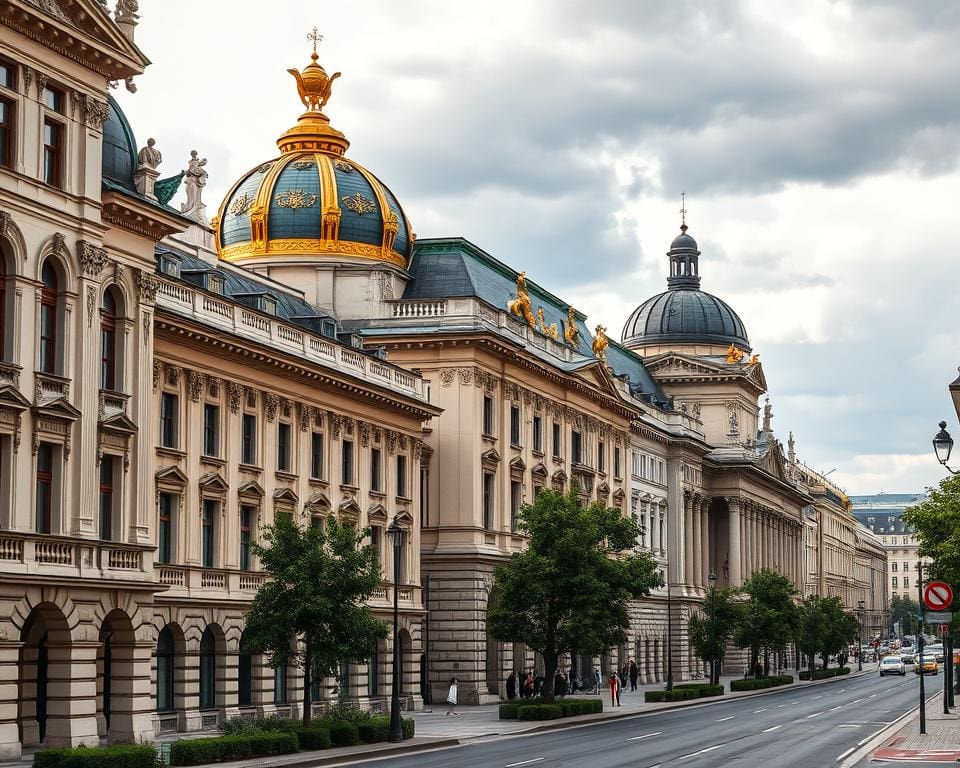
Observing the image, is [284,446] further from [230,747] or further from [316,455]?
[230,747]

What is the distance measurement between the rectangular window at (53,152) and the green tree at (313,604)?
12.8 m

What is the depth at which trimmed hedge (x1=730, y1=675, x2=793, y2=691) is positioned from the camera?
327 ft

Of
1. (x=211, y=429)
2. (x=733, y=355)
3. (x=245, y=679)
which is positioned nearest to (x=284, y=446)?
(x=211, y=429)

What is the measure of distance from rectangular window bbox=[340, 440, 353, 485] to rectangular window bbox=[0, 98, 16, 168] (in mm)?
29472

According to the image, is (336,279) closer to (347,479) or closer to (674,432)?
(347,479)

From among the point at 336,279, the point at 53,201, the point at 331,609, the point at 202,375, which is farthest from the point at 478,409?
the point at 53,201

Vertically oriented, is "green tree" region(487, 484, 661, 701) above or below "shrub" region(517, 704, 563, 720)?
above

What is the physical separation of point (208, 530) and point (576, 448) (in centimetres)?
4245

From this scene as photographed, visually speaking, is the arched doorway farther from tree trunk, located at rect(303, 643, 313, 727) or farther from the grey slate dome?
the grey slate dome

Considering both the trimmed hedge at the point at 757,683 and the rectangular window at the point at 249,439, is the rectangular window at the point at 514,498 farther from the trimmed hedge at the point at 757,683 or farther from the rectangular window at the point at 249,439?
the rectangular window at the point at 249,439

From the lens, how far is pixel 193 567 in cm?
5509

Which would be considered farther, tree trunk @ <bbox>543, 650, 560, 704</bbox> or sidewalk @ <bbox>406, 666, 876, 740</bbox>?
tree trunk @ <bbox>543, 650, 560, 704</bbox>

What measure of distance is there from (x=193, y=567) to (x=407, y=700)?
1773 cm

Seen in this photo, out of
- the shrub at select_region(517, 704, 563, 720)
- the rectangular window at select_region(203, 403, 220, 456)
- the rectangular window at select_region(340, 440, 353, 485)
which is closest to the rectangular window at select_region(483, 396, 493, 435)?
the rectangular window at select_region(340, 440, 353, 485)
